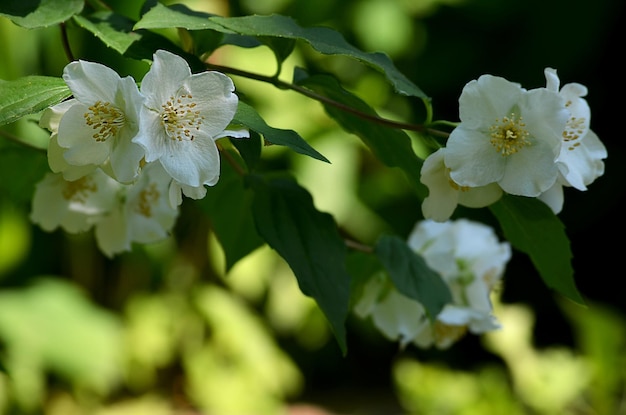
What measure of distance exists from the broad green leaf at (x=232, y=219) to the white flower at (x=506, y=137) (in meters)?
0.25

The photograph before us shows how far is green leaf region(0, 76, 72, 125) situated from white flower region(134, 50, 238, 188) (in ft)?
0.17

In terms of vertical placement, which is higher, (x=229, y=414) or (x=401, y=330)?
(x=401, y=330)

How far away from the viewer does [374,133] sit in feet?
2.07

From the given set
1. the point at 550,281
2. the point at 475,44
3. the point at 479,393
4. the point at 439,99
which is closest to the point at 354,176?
the point at 439,99

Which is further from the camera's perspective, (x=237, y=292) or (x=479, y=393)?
(x=237, y=292)

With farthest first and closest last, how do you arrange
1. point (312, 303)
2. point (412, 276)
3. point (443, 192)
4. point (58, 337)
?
point (312, 303) → point (58, 337) → point (412, 276) → point (443, 192)

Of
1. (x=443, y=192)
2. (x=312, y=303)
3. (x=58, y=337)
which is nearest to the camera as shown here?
(x=443, y=192)

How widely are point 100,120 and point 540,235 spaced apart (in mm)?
319

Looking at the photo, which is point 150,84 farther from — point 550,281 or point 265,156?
point 265,156

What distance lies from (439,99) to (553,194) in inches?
93.9

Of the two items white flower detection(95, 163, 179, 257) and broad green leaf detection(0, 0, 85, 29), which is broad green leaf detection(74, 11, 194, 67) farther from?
white flower detection(95, 163, 179, 257)

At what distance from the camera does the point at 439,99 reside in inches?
116

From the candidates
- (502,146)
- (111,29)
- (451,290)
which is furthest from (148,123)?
(451,290)

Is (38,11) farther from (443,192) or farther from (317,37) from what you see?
(443,192)
